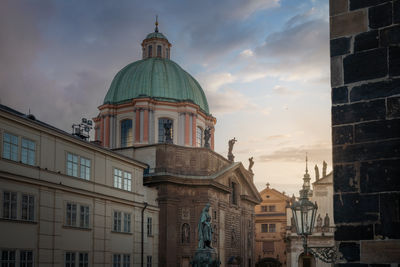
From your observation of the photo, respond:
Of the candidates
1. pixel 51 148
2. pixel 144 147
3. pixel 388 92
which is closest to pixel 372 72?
pixel 388 92

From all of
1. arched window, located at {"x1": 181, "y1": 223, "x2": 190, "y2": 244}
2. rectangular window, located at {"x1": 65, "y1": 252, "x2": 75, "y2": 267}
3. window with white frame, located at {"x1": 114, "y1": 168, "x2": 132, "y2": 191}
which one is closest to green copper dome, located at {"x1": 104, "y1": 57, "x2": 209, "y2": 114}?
arched window, located at {"x1": 181, "y1": 223, "x2": 190, "y2": 244}

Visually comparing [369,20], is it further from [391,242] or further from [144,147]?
[144,147]

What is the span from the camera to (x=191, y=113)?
187 ft

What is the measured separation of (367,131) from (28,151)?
28.9 meters

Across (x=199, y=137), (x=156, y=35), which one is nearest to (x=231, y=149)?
(x=199, y=137)

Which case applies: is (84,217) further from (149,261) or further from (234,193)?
(234,193)

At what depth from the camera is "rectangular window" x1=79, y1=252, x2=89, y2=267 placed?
36.5 meters

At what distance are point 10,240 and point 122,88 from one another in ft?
102

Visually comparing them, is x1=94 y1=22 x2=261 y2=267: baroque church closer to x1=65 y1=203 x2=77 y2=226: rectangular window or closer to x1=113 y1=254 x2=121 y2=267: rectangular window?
x1=113 y1=254 x2=121 y2=267: rectangular window

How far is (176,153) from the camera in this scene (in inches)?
2044

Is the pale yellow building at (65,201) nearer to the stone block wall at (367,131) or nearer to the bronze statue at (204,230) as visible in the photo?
the bronze statue at (204,230)

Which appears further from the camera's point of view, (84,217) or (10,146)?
(84,217)

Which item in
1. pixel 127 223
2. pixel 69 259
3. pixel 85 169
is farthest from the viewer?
pixel 127 223

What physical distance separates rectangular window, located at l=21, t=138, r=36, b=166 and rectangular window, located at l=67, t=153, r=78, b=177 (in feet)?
11.5
